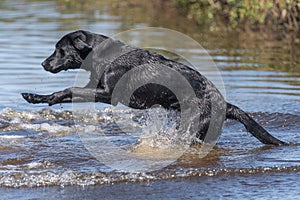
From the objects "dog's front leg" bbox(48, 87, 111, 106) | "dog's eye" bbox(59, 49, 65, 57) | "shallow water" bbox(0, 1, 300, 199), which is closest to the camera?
"shallow water" bbox(0, 1, 300, 199)

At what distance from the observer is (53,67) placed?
7.53m

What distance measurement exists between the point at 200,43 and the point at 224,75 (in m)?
3.55

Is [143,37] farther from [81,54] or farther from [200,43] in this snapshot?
[81,54]

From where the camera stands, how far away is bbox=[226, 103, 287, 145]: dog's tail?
757 centimetres

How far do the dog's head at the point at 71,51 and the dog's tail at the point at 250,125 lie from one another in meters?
1.59

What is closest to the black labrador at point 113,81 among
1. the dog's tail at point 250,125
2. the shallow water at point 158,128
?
the dog's tail at point 250,125

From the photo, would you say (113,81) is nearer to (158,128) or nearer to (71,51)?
(71,51)

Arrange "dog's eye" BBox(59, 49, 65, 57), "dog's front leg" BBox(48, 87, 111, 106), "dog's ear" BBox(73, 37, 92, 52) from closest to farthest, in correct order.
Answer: "dog's front leg" BBox(48, 87, 111, 106) < "dog's ear" BBox(73, 37, 92, 52) < "dog's eye" BBox(59, 49, 65, 57)

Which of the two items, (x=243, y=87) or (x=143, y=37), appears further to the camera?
(x=143, y=37)

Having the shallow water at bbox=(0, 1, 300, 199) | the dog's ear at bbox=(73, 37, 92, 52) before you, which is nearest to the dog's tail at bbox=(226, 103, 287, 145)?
the shallow water at bbox=(0, 1, 300, 199)

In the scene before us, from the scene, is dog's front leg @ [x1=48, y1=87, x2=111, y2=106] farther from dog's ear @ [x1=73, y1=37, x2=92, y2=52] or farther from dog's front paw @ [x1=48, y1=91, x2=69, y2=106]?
dog's ear @ [x1=73, y1=37, x2=92, y2=52]

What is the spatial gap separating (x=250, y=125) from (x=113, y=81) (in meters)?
1.50

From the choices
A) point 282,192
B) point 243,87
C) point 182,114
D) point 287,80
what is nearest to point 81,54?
point 182,114

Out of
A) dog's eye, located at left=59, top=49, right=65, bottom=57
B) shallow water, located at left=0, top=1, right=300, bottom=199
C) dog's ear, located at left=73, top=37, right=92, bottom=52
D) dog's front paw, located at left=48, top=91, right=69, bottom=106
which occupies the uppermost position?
dog's ear, located at left=73, top=37, right=92, bottom=52
